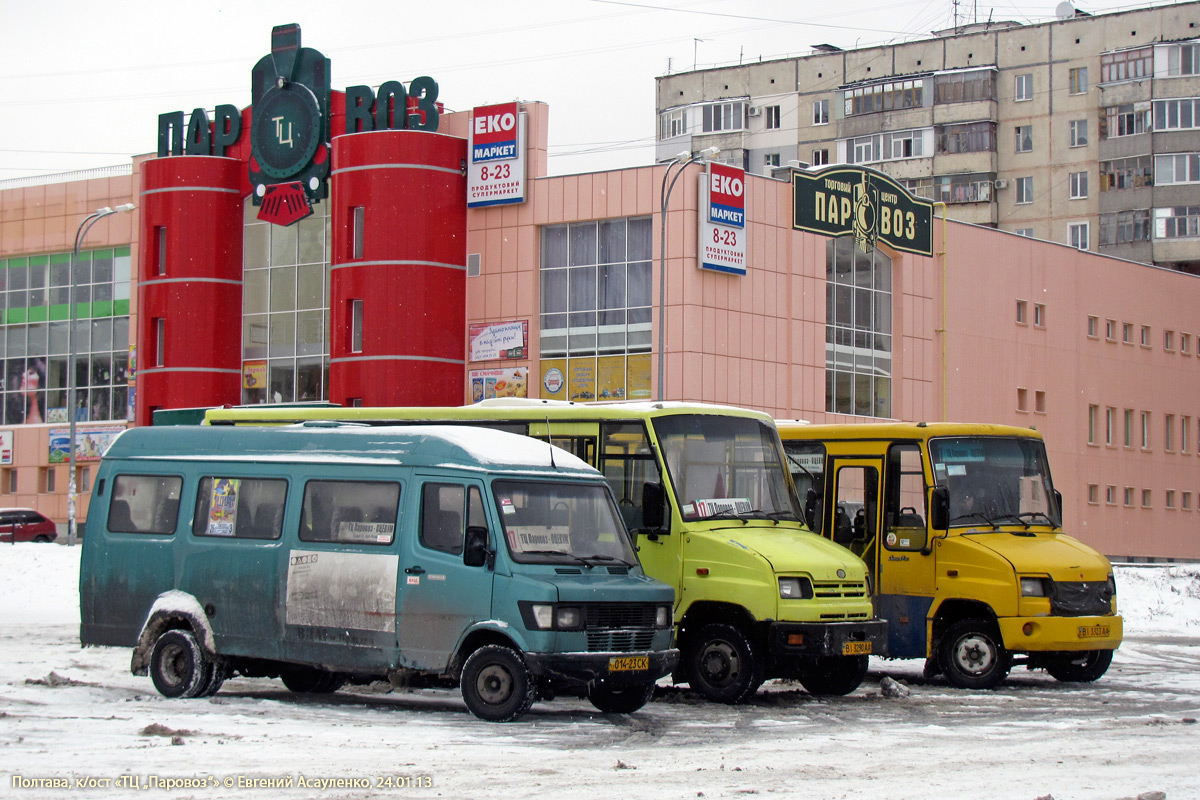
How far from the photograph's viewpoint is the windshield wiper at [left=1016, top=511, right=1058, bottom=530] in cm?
1798

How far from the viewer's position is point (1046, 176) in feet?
263

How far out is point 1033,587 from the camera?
56.0 ft

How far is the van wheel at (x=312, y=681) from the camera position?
15578 mm

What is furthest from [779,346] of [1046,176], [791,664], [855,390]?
[1046,176]

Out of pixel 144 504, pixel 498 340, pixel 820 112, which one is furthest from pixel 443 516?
pixel 820 112

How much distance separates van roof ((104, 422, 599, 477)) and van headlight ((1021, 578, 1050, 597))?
5.35 metres

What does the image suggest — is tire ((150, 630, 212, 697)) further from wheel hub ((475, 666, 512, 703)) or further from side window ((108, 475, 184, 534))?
wheel hub ((475, 666, 512, 703))

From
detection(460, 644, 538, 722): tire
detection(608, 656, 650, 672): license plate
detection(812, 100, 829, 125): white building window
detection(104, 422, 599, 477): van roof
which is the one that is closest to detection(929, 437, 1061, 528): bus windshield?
detection(104, 422, 599, 477): van roof

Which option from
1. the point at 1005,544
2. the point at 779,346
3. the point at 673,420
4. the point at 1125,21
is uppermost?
the point at 1125,21

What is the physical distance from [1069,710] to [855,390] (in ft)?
115

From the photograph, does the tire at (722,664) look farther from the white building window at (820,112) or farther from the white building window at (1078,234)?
the white building window at (820,112)

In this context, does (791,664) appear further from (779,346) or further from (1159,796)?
(779,346)

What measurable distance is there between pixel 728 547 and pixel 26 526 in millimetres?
45459

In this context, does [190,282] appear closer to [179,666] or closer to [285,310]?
[285,310]
